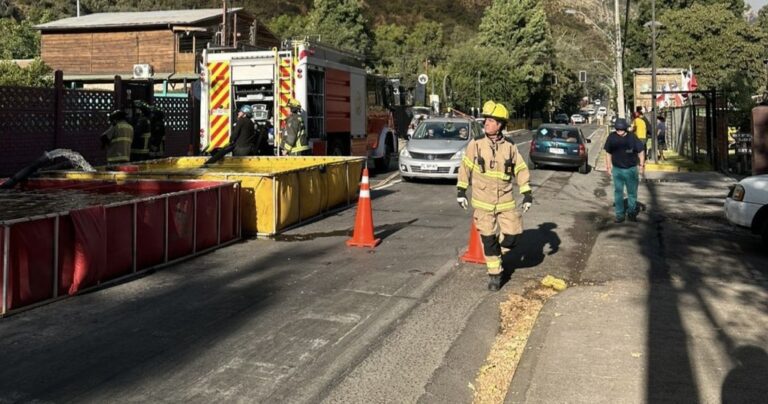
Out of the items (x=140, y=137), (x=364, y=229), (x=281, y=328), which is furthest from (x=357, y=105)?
(x=281, y=328)

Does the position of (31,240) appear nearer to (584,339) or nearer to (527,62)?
(584,339)

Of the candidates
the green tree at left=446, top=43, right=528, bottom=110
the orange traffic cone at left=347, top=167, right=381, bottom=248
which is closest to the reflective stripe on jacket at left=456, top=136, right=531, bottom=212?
the orange traffic cone at left=347, top=167, right=381, bottom=248

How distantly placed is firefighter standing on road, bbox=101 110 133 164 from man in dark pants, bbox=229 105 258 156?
201cm

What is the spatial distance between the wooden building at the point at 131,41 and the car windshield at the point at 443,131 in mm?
26921

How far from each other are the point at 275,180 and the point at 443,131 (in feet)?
29.0

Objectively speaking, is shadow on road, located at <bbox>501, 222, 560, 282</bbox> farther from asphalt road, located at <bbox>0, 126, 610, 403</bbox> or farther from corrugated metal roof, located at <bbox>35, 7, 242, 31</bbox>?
corrugated metal roof, located at <bbox>35, 7, 242, 31</bbox>

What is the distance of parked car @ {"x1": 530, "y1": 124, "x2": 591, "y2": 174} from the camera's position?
21016 mm

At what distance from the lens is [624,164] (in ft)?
36.8

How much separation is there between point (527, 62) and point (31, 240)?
7496cm

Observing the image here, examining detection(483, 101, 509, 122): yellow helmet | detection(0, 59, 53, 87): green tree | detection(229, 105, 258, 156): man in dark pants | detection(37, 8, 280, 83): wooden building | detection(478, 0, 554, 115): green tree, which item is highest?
detection(478, 0, 554, 115): green tree

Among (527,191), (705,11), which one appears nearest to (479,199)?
(527,191)

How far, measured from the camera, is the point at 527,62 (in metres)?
76.6

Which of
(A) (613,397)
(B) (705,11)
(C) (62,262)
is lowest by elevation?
(A) (613,397)

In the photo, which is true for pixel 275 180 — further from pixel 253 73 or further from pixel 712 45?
pixel 712 45
